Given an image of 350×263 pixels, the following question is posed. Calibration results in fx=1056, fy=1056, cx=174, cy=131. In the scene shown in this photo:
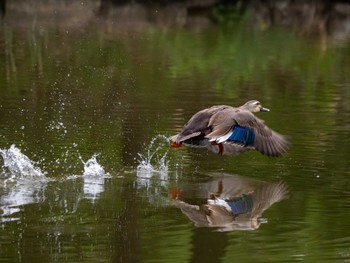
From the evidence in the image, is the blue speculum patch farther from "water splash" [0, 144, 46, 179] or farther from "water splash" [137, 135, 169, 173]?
"water splash" [0, 144, 46, 179]

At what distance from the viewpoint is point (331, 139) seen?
14.1m

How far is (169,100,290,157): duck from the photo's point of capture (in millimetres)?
11297

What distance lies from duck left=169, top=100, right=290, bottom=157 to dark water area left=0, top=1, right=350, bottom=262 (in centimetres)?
37

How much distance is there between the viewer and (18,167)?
11469 mm

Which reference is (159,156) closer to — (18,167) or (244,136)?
(244,136)

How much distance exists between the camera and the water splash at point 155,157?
12.0 metres

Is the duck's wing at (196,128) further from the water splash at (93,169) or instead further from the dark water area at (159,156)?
the water splash at (93,169)

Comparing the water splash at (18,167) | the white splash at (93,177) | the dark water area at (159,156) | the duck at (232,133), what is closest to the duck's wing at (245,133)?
the duck at (232,133)

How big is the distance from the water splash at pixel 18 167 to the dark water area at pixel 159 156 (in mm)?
14

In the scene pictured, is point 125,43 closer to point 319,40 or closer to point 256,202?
point 319,40

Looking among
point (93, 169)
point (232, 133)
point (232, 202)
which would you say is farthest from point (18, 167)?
point (232, 202)

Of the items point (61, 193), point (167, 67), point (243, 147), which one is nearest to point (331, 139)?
point (243, 147)

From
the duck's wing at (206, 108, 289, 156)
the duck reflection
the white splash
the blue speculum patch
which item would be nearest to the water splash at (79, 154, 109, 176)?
the white splash

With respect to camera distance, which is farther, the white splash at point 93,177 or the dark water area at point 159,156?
the white splash at point 93,177
